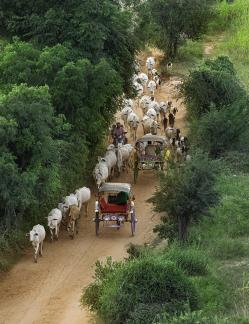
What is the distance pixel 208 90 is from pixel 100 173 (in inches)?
258

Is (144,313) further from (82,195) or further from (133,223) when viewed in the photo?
(82,195)

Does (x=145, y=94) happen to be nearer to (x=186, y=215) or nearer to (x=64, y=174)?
(x=64, y=174)

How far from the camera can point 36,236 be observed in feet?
54.4

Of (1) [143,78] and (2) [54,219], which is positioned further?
(1) [143,78]

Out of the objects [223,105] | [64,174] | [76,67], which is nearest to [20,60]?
[76,67]

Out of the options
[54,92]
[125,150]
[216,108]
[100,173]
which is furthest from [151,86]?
[54,92]

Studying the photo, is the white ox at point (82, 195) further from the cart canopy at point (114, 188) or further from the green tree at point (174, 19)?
the green tree at point (174, 19)

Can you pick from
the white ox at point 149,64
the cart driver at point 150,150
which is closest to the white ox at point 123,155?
the cart driver at point 150,150

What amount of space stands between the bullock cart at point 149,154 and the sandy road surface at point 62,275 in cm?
160

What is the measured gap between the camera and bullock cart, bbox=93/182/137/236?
58.8 ft

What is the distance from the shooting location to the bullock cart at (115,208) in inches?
706

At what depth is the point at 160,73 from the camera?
33719 mm

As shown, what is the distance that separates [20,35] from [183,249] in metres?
9.73

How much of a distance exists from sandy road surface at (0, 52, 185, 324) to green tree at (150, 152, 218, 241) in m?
1.56
